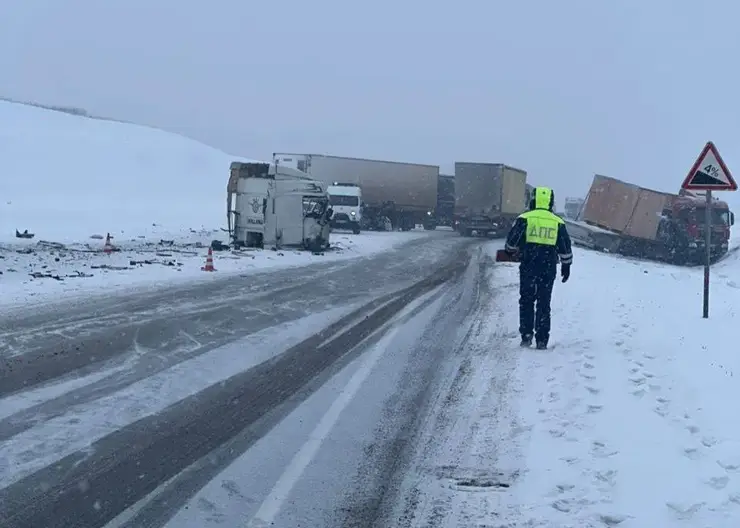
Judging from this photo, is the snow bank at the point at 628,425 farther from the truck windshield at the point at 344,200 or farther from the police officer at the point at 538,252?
the truck windshield at the point at 344,200

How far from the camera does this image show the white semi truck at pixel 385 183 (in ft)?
172

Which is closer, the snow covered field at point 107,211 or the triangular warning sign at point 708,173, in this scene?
the triangular warning sign at point 708,173

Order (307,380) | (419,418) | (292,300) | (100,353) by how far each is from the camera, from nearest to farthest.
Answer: (419,418)
(307,380)
(100,353)
(292,300)

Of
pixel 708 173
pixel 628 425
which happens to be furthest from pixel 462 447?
pixel 708 173

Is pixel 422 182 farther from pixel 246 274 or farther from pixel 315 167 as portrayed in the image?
pixel 246 274

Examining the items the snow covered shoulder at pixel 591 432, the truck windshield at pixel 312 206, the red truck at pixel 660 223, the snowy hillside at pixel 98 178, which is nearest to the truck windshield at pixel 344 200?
the snowy hillside at pixel 98 178

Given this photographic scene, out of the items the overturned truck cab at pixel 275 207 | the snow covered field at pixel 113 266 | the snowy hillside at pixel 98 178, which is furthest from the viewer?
the snowy hillside at pixel 98 178

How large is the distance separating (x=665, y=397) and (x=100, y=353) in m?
5.81

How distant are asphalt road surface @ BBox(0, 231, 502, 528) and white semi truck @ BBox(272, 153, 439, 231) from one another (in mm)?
35953

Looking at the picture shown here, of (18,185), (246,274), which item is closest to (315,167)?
(18,185)

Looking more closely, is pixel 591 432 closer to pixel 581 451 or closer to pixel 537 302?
pixel 581 451

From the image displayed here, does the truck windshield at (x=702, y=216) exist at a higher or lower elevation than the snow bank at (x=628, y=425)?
higher

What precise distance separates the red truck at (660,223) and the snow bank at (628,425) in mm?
24151

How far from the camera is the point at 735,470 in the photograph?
6043 mm
